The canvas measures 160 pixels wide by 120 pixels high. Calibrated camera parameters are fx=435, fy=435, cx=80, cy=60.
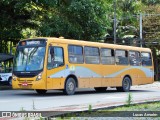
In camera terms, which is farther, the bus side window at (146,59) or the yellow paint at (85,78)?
the bus side window at (146,59)

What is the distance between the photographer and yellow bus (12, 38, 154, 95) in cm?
2030

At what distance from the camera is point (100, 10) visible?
103 feet

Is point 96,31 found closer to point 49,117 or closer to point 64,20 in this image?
point 64,20

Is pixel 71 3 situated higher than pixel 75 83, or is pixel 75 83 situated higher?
pixel 71 3

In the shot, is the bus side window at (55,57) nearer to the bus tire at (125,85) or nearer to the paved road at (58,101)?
the paved road at (58,101)

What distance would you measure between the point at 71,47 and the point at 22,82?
10.3 ft

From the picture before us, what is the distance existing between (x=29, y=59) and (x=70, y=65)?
221cm

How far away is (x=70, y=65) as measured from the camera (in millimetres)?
21500

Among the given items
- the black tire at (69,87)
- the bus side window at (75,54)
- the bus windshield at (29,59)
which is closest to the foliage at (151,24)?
the bus side window at (75,54)

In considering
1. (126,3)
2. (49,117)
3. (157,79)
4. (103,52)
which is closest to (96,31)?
(103,52)

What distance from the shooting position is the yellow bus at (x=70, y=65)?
2030 cm

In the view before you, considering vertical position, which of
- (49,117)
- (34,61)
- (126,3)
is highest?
(126,3)

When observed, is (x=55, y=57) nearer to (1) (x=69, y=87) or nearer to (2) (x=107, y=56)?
(1) (x=69, y=87)

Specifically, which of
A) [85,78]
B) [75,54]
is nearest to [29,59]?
[75,54]
